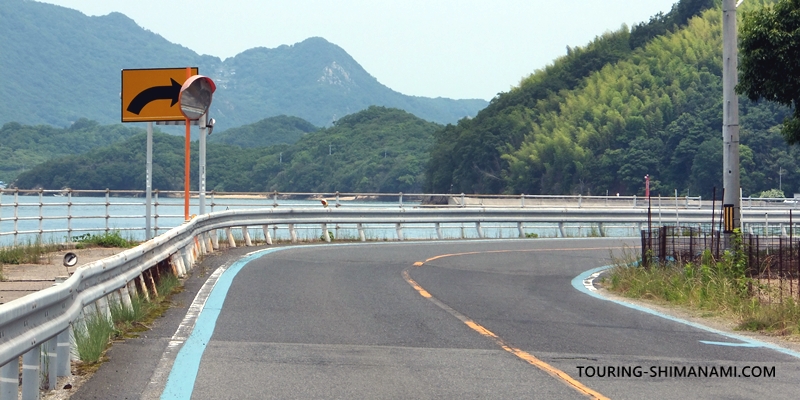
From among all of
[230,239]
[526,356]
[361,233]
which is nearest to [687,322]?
[526,356]

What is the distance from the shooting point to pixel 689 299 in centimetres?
1272

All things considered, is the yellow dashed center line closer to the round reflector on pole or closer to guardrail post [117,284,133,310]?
guardrail post [117,284,133,310]

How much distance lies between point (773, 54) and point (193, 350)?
14.2 metres

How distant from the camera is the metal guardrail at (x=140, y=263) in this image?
18.1 ft

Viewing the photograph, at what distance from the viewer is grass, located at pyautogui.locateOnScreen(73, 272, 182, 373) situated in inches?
294

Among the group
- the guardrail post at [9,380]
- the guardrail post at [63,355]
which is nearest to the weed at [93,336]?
the guardrail post at [63,355]

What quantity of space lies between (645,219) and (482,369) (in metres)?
26.3

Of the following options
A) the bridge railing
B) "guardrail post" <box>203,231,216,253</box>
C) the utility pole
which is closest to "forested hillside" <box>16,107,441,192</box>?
the bridge railing

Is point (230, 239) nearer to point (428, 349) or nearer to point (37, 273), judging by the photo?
point (37, 273)

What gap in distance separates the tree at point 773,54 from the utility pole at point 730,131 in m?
2.92

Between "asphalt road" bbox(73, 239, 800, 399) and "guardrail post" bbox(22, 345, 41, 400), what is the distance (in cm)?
54

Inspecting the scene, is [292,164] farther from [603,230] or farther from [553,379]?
[553,379]

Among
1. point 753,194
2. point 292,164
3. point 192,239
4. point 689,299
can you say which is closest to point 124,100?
point 192,239

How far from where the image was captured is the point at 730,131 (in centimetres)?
1530
